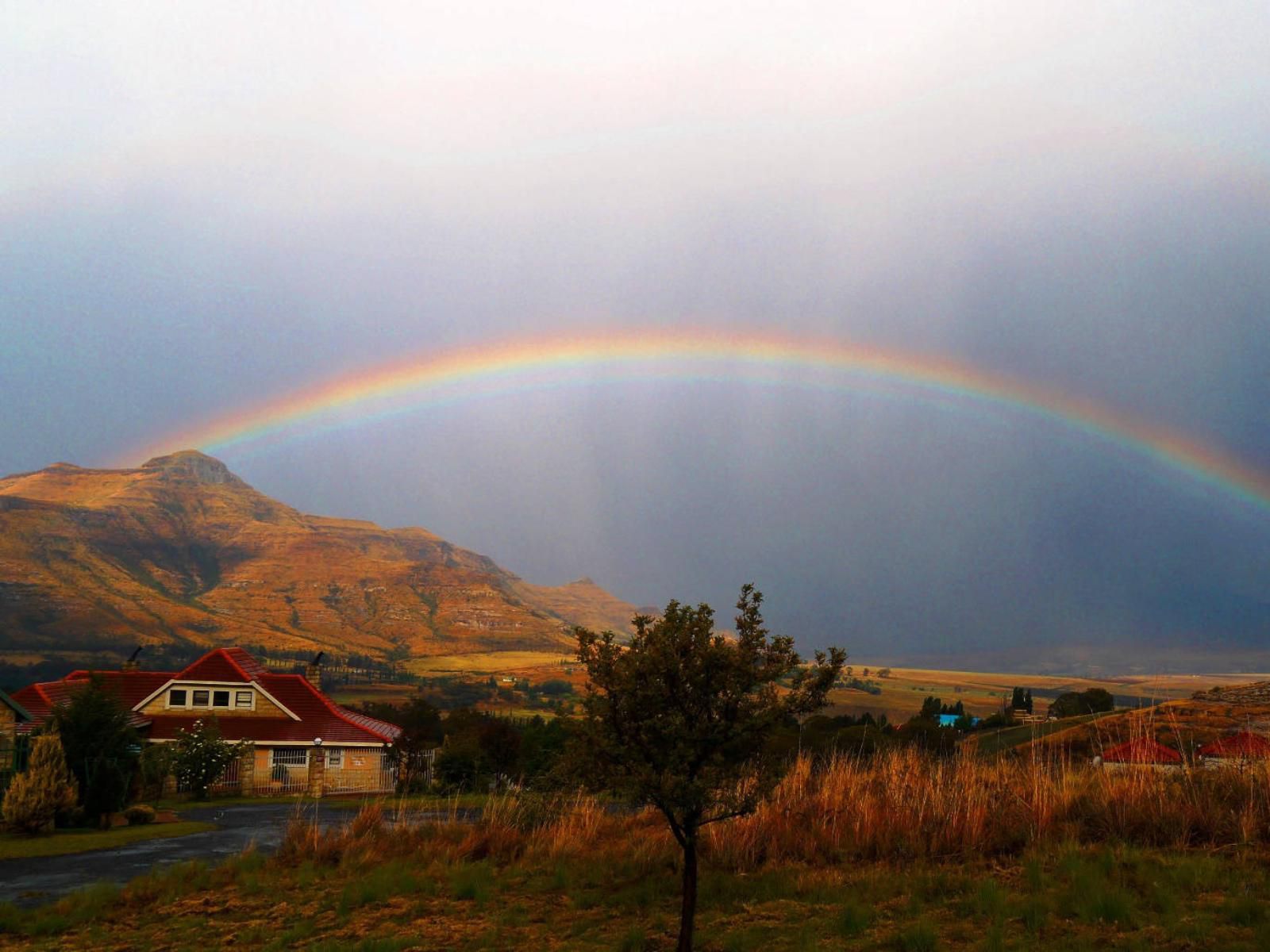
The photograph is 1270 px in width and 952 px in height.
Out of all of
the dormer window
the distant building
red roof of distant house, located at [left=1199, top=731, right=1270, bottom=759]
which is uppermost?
red roof of distant house, located at [left=1199, top=731, right=1270, bottom=759]

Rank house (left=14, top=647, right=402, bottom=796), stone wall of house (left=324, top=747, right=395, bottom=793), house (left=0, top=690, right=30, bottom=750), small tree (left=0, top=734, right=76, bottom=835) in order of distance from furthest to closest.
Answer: stone wall of house (left=324, top=747, right=395, bottom=793) → house (left=14, top=647, right=402, bottom=796) → house (left=0, top=690, right=30, bottom=750) → small tree (left=0, top=734, right=76, bottom=835)

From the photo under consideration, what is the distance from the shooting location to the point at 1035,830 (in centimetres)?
1239

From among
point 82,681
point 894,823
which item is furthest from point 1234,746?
point 82,681

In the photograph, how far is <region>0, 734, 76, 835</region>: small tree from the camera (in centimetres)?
2411

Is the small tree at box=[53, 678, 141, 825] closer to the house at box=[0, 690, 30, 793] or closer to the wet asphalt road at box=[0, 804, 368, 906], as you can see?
the house at box=[0, 690, 30, 793]

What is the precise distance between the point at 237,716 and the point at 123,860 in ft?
114

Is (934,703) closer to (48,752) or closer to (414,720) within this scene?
(414,720)

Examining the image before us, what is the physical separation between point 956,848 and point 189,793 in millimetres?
38207

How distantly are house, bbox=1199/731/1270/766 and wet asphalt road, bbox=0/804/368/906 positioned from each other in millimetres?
16025

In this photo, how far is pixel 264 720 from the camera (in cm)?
5172

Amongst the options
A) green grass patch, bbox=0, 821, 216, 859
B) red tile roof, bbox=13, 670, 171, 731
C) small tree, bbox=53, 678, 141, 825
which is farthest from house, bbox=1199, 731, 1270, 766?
red tile roof, bbox=13, 670, 171, 731

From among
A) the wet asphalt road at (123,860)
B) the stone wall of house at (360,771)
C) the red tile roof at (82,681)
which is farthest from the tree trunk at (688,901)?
the red tile roof at (82,681)

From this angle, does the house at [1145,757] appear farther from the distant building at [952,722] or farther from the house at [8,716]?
the house at [8,716]

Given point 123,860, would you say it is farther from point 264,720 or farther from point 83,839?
point 264,720
